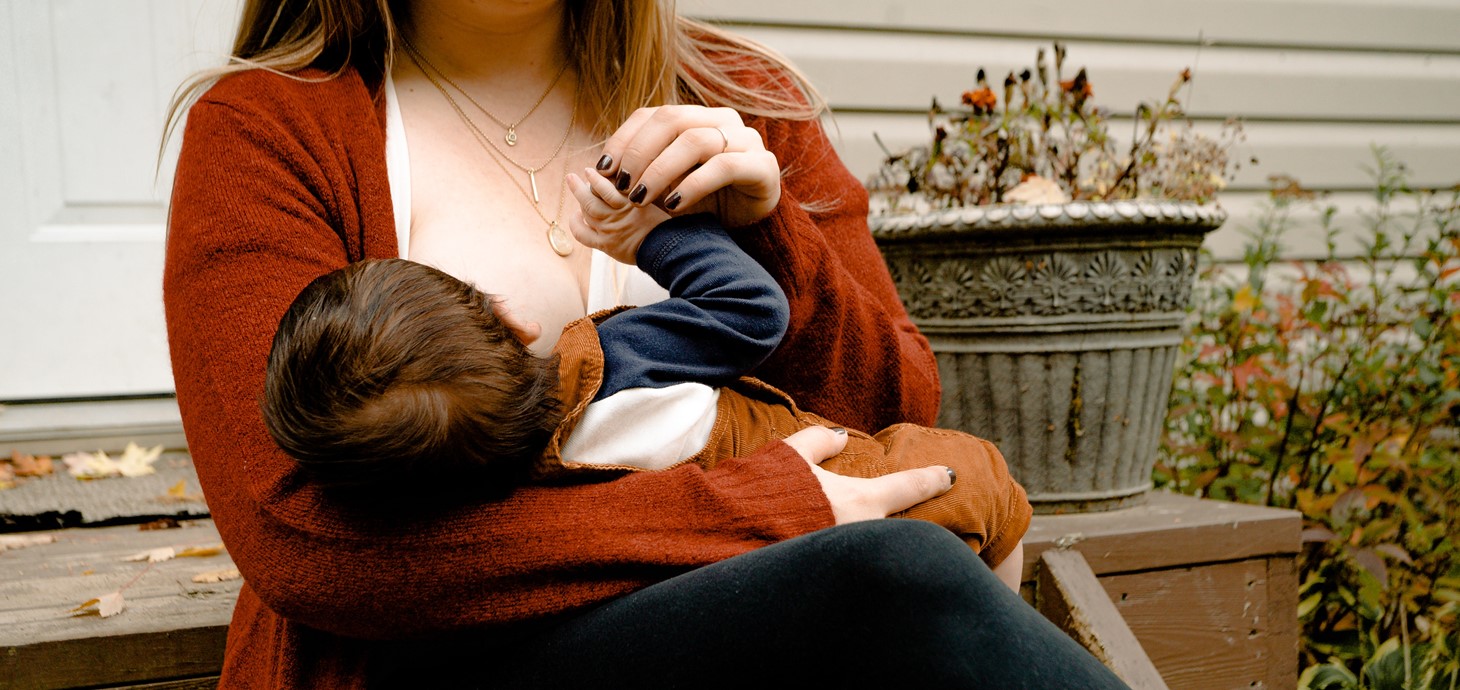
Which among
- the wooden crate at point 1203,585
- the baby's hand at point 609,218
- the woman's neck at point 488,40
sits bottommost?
the wooden crate at point 1203,585

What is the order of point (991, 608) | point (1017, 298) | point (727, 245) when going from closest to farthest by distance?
point (991, 608) < point (727, 245) < point (1017, 298)

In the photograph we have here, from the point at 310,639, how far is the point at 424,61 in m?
0.94

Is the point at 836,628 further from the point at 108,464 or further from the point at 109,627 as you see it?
the point at 108,464

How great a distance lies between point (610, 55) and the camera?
174 cm

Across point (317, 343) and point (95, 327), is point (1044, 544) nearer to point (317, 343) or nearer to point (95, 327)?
point (317, 343)

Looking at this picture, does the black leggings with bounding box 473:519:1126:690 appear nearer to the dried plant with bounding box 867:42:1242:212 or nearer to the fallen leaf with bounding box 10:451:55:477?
the dried plant with bounding box 867:42:1242:212

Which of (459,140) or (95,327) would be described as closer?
(459,140)

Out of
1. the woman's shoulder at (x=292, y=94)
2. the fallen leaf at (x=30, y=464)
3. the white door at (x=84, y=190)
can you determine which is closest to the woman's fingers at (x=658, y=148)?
the woman's shoulder at (x=292, y=94)

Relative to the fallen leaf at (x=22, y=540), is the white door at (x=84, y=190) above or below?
above

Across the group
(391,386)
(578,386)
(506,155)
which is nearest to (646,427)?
(578,386)

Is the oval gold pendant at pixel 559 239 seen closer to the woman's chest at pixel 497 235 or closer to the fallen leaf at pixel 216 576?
the woman's chest at pixel 497 235

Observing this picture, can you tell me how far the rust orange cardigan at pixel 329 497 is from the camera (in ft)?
3.51

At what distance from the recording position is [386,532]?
3.50 ft

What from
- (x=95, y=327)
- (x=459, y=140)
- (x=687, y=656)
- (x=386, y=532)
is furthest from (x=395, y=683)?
(x=95, y=327)
